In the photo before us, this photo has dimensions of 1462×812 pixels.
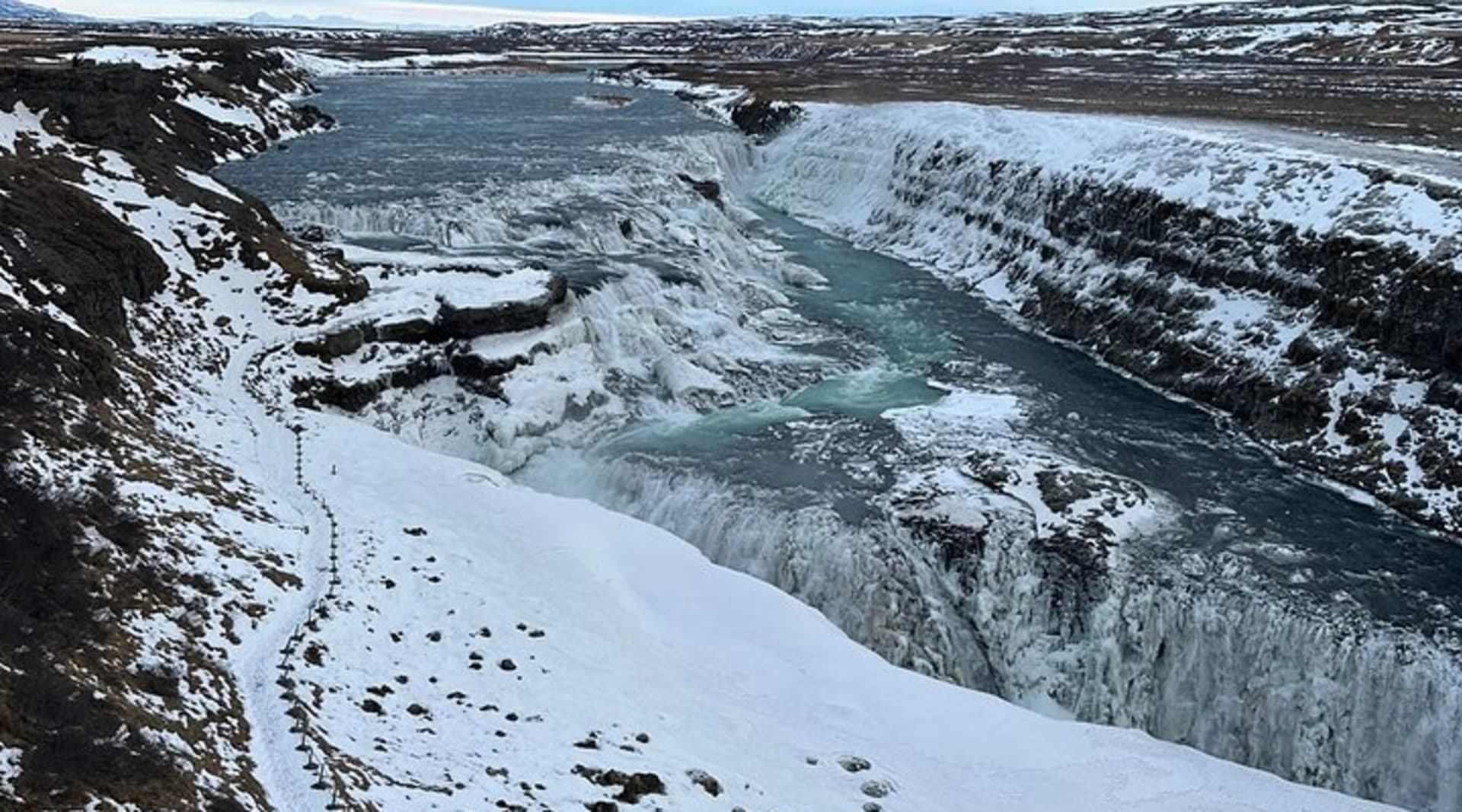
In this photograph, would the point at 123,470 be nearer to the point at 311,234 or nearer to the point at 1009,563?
the point at 1009,563

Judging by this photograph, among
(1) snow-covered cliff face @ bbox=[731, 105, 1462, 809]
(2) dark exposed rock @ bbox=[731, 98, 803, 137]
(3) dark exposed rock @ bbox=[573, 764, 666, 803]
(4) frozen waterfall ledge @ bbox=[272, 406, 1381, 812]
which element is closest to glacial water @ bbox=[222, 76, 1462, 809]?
(1) snow-covered cliff face @ bbox=[731, 105, 1462, 809]

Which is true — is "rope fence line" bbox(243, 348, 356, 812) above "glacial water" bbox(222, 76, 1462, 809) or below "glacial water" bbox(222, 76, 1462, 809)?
above

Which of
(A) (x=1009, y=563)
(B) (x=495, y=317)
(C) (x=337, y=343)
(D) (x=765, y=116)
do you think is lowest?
(A) (x=1009, y=563)

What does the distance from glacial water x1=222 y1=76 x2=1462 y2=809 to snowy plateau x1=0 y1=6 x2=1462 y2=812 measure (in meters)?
0.10

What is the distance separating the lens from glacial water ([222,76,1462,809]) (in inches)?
685

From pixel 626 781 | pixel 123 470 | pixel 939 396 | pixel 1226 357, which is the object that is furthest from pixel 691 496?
pixel 1226 357

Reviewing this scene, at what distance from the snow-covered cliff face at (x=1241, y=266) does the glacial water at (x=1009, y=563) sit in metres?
1.33

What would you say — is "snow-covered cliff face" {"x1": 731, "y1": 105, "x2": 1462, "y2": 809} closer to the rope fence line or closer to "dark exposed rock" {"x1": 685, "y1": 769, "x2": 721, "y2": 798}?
"dark exposed rock" {"x1": 685, "y1": 769, "x2": 721, "y2": 798}

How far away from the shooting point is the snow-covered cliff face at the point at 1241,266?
24.9 m

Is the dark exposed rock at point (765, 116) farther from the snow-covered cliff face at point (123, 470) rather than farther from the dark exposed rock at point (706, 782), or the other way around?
the dark exposed rock at point (706, 782)

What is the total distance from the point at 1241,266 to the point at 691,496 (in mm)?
17919

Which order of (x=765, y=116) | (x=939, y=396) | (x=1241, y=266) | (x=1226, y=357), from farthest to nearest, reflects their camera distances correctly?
(x=765, y=116) → (x=1241, y=266) → (x=1226, y=357) → (x=939, y=396)

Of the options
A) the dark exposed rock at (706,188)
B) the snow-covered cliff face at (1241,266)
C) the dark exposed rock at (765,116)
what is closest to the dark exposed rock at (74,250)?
the snow-covered cliff face at (1241,266)

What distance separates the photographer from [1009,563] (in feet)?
66.7
